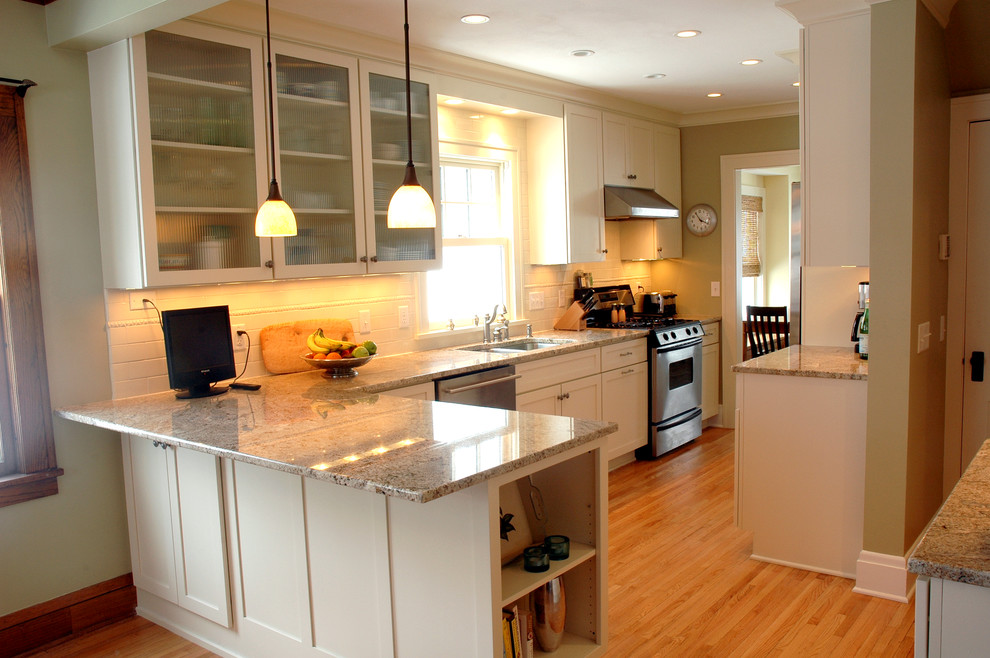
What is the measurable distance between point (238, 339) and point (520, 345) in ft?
6.38

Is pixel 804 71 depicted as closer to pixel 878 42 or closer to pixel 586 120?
pixel 878 42

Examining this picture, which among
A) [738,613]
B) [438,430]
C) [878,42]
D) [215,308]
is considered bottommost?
[738,613]

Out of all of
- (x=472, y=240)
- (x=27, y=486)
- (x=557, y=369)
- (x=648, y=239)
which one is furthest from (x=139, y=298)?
(x=648, y=239)

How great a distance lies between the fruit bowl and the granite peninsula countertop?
5 centimetres

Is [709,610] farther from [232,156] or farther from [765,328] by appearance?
[765,328]

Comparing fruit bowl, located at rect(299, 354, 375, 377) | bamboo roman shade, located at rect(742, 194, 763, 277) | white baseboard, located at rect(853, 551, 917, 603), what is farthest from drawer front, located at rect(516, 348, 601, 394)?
bamboo roman shade, located at rect(742, 194, 763, 277)

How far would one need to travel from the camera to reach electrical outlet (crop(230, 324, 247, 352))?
3600 millimetres

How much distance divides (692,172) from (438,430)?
15.6 ft

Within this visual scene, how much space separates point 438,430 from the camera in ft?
8.07

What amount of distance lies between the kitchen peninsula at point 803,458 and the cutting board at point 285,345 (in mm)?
2072

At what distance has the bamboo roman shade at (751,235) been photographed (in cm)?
782

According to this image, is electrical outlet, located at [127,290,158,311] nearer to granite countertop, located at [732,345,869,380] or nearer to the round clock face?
granite countertop, located at [732,345,869,380]

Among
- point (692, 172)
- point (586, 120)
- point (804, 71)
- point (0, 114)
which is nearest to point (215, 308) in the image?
point (0, 114)

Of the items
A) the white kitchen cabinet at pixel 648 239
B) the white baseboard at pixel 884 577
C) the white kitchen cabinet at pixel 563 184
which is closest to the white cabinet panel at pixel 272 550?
the white baseboard at pixel 884 577
